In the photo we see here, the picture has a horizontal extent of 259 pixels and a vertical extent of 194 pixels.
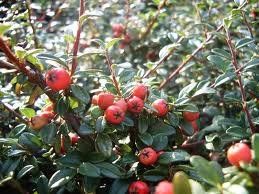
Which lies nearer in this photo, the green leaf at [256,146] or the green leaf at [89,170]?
the green leaf at [256,146]

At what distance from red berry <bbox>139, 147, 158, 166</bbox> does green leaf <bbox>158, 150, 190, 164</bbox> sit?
0.04 meters

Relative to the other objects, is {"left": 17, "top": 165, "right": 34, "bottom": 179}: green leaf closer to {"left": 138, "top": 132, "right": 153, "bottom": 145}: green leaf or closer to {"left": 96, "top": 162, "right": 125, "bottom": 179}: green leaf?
{"left": 96, "top": 162, "right": 125, "bottom": 179}: green leaf

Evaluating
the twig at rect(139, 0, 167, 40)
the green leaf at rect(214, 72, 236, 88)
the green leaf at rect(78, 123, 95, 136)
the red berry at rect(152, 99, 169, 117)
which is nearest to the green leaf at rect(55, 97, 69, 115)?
the green leaf at rect(78, 123, 95, 136)

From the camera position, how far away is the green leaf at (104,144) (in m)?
1.77

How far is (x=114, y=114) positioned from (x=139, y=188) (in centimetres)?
34

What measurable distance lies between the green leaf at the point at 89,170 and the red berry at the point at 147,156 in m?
0.22

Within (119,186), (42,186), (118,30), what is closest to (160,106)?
(119,186)

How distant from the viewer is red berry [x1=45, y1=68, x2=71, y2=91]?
1699 mm

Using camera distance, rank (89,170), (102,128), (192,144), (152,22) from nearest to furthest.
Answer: (89,170), (102,128), (192,144), (152,22)

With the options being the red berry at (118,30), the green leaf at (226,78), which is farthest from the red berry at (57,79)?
the red berry at (118,30)

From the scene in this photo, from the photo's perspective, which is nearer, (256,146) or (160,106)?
(256,146)

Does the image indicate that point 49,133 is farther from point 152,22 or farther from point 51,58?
point 152,22

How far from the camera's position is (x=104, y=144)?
179 cm

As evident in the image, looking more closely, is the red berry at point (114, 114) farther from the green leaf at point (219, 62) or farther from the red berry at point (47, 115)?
the green leaf at point (219, 62)
